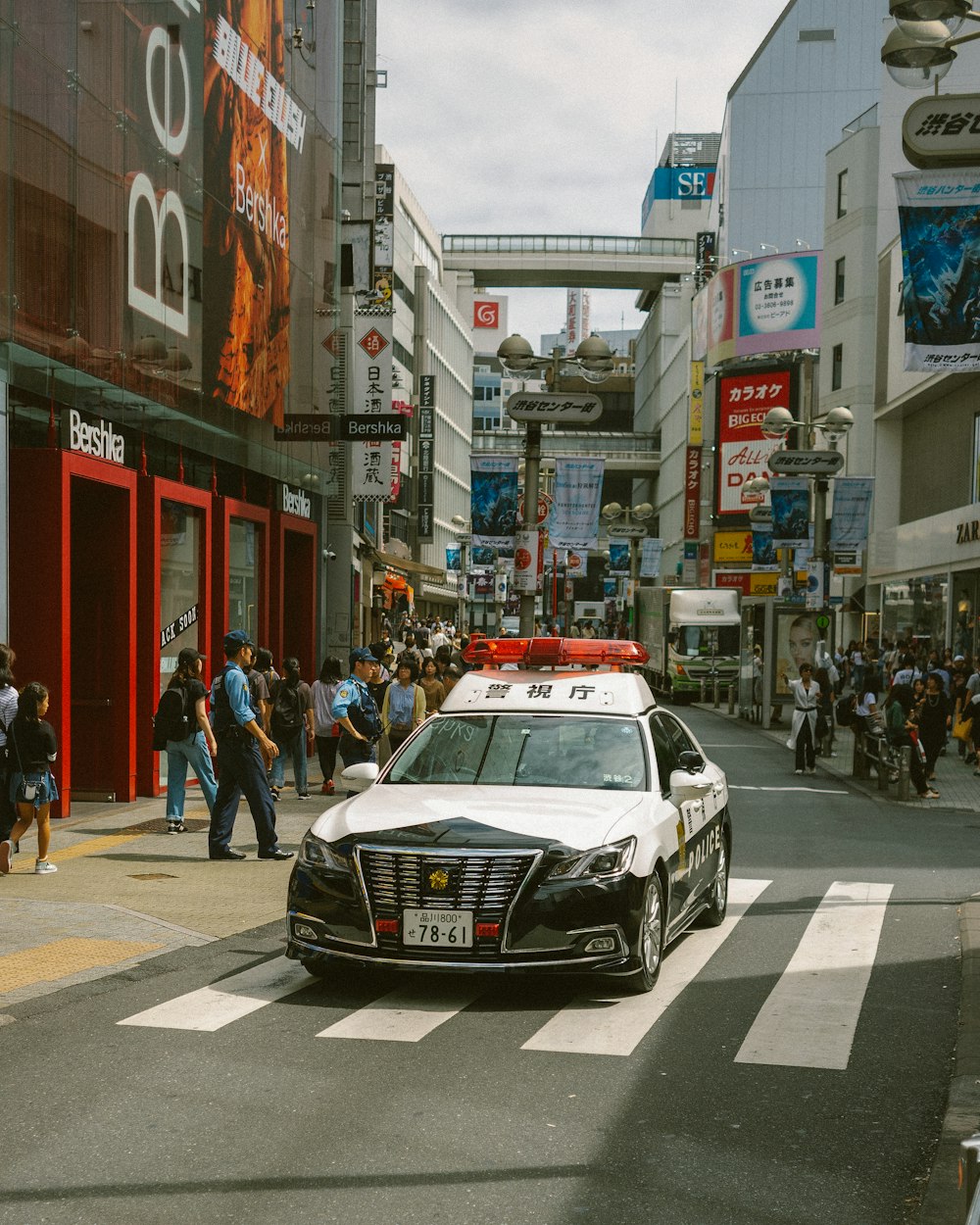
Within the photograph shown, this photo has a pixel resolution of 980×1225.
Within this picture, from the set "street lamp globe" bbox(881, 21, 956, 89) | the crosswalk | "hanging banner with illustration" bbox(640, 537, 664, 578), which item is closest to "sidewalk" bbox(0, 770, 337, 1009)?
the crosswalk

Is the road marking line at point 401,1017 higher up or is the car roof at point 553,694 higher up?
the car roof at point 553,694

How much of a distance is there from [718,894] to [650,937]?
8.06ft

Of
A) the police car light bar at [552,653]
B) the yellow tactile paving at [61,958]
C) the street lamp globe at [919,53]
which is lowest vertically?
the yellow tactile paving at [61,958]

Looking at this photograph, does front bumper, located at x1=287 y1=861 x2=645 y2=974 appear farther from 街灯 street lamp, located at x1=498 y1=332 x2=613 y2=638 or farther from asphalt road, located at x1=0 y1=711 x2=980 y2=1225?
街灯 street lamp, located at x1=498 y1=332 x2=613 y2=638

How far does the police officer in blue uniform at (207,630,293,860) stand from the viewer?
1273cm

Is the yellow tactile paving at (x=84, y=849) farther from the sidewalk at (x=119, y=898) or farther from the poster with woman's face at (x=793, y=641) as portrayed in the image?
the poster with woman's face at (x=793, y=641)

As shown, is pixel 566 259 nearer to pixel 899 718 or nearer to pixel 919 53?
pixel 899 718

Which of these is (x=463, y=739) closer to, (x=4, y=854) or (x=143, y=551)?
(x=4, y=854)

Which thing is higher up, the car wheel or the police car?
the police car

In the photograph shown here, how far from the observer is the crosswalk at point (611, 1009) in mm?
6961

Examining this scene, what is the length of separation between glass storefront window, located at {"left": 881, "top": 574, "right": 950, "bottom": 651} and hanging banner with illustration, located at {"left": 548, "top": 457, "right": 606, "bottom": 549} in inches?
488

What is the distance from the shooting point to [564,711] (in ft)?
30.4

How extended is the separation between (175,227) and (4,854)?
9522 mm

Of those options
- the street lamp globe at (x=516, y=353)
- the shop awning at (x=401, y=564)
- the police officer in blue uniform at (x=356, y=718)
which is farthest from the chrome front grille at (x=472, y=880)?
the shop awning at (x=401, y=564)
